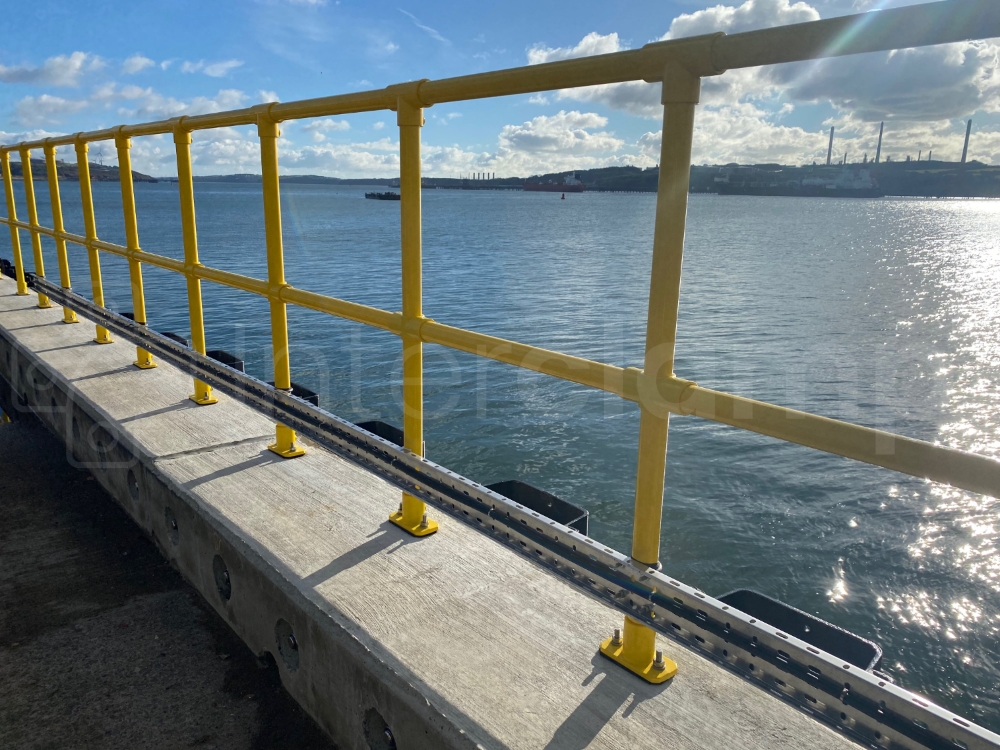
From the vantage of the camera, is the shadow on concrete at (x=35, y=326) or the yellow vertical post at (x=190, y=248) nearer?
the yellow vertical post at (x=190, y=248)

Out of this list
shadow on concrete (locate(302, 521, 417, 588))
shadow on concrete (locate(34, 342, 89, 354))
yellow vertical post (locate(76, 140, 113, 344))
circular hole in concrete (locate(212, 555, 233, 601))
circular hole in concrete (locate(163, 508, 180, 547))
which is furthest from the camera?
shadow on concrete (locate(34, 342, 89, 354))

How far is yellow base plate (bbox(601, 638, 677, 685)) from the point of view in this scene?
7.20 ft

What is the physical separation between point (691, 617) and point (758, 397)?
468 inches

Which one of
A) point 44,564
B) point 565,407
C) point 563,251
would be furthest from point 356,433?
point 563,251

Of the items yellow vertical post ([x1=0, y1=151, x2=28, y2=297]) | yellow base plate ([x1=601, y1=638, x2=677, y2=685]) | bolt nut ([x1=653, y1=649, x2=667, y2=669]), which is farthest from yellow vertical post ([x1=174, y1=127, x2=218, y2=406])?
yellow vertical post ([x1=0, y1=151, x2=28, y2=297])

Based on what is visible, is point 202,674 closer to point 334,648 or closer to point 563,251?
point 334,648

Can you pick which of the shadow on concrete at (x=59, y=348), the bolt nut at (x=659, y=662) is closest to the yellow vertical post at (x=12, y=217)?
the shadow on concrete at (x=59, y=348)

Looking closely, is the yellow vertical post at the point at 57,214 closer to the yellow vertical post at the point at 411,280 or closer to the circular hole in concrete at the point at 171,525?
the circular hole in concrete at the point at 171,525

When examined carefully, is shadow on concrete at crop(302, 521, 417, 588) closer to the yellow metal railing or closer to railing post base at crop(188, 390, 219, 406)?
the yellow metal railing

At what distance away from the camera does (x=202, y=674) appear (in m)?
2.72

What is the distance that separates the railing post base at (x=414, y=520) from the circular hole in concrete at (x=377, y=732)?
34.9 inches

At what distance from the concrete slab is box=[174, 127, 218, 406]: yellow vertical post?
70cm

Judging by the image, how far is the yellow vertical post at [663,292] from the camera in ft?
5.89

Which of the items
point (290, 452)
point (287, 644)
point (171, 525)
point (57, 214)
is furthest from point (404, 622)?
point (57, 214)
